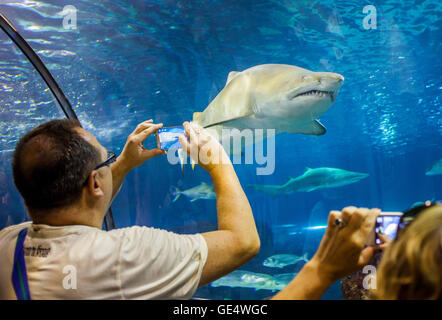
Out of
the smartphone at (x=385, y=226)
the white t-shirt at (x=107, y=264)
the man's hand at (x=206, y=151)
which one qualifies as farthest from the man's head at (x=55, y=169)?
the smartphone at (x=385, y=226)

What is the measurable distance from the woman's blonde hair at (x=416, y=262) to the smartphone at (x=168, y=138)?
4.39 feet

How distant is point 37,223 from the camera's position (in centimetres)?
122

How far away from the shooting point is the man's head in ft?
3.72

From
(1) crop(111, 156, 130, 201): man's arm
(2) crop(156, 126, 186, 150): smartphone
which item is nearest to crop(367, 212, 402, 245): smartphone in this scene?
(2) crop(156, 126, 186, 150): smartphone

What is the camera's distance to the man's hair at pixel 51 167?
44.6 inches

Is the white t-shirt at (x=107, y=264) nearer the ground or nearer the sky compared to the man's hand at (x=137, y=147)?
nearer the ground

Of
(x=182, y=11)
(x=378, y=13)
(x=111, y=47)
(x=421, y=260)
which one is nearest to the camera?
(x=421, y=260)

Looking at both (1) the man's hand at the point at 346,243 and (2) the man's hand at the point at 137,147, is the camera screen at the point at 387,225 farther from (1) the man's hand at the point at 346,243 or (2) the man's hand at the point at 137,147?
(2) the man's hand at the point at 137,147

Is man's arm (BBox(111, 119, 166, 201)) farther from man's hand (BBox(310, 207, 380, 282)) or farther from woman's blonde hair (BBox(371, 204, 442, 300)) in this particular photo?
woman's blonde hair (BBox(371, 204, 442, 300))

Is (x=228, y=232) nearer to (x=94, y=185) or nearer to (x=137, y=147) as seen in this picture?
(x=94, y=185)

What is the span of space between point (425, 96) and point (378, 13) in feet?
25.7

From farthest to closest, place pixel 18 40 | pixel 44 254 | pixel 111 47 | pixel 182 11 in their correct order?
1. pixel 111 47
2. pixel 182 11
3. pixel 18 40
4. pixel 44 254

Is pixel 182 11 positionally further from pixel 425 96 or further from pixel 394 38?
pixel 425 96

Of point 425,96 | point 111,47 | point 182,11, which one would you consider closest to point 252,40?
point 182,11
